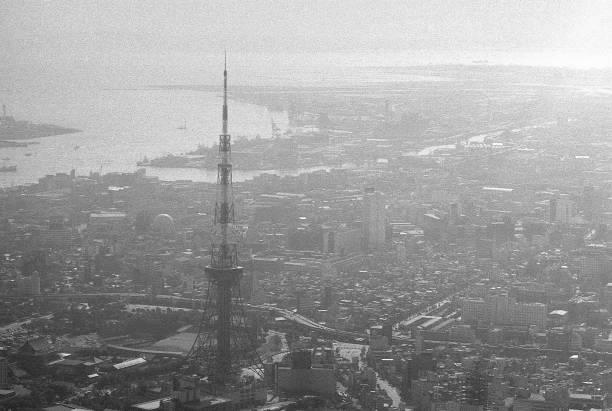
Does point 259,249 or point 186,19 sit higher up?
point 186,19

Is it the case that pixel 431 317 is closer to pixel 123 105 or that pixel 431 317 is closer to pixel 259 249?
pixel 259 249

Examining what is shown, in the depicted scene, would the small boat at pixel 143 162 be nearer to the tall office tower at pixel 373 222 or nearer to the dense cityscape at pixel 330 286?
the dense cityscape at pixel 330 286

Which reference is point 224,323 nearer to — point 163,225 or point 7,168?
point 163,225

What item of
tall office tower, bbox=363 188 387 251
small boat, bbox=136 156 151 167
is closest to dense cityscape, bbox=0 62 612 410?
tall office tower, bbox=363 188 387 251

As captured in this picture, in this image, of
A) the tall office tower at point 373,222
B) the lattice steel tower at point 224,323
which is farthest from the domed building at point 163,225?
the lattice steel tower at point 224,323

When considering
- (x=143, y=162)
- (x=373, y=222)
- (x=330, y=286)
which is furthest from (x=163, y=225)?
(x=143, y=162)

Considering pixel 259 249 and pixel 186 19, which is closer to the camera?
pixel 259 249

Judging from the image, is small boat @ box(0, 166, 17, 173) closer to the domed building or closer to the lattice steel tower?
the domed building

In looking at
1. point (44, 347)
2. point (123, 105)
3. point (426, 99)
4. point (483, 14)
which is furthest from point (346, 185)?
point (483, 14)
